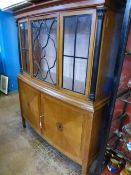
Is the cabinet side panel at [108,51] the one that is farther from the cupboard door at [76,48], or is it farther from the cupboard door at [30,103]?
the cupboard door at [30,103]

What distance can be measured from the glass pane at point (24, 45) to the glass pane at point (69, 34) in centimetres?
63

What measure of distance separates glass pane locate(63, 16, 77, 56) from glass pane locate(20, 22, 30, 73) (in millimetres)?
635

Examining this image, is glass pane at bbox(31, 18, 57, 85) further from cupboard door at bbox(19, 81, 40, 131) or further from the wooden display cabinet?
cupboard door at bbox(19, 81, 40, 131)

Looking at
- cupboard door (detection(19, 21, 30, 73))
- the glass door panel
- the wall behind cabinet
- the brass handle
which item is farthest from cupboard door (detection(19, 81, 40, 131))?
the wall behind cabinet

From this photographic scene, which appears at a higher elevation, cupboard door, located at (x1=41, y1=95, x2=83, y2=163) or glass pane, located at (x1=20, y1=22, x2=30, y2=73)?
glass pane, located at (x1=20, y1=22, x2=30, y2=73)

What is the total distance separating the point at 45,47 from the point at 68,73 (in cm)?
39

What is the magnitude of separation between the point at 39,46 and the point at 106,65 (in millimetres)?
757

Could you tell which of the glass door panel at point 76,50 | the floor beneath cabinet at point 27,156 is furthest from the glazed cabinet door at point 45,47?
the floor beneath cabinet at point 27,156

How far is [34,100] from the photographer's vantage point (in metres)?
1.67

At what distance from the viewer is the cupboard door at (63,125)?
1250 mm

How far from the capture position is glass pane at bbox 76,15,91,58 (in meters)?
1.01

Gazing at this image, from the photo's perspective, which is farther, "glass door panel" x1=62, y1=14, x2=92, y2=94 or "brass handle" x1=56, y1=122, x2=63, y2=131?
"brass handle" x1=56, y1=122, x2=63, y2=131

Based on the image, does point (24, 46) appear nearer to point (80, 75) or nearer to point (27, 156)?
point (80, 75)

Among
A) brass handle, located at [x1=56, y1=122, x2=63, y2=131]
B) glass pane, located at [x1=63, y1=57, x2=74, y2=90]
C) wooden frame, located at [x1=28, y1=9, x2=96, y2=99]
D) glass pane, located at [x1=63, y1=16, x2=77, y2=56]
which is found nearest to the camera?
wooden frame, located at [x1=28, y1=9, x2=96, y2=99]
